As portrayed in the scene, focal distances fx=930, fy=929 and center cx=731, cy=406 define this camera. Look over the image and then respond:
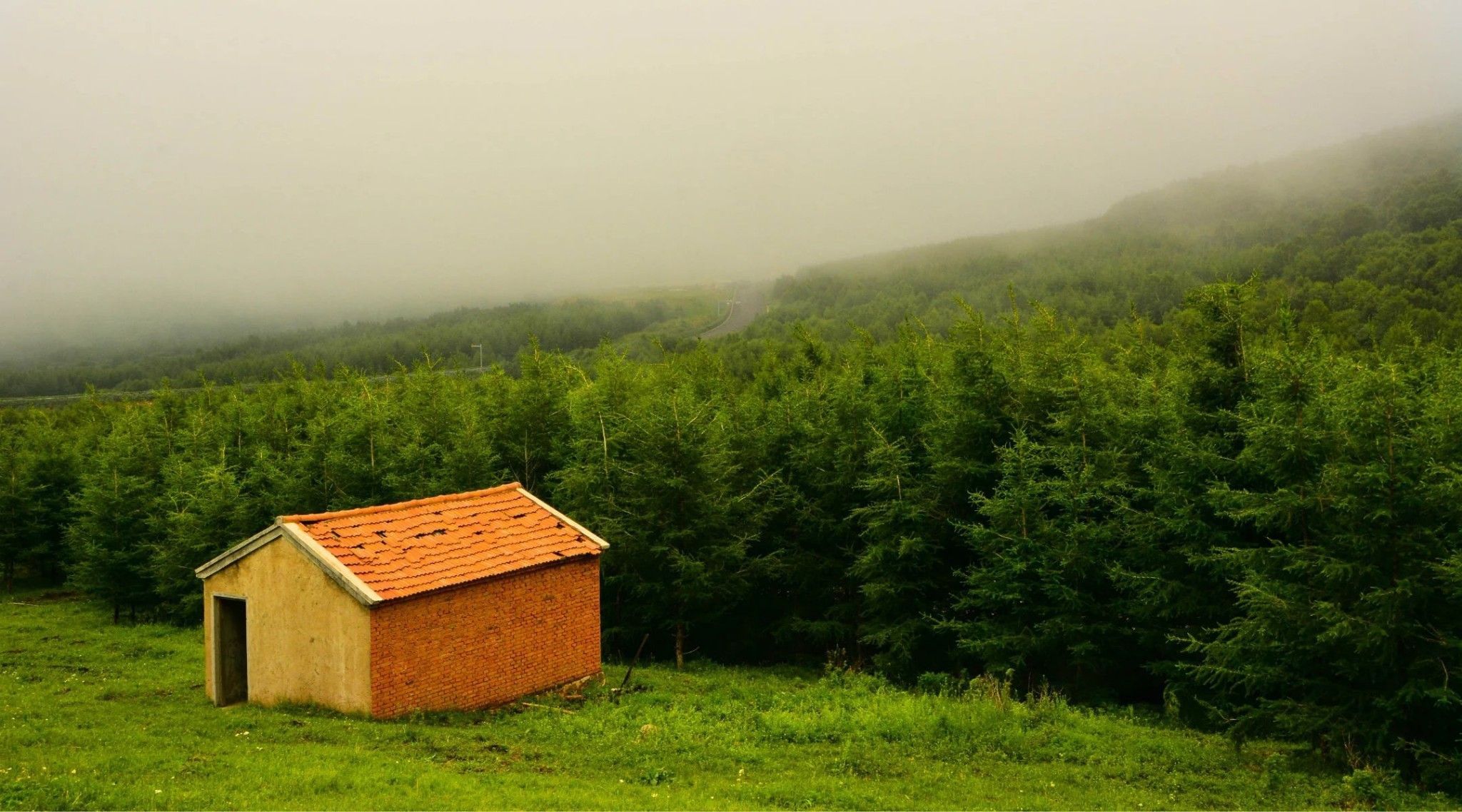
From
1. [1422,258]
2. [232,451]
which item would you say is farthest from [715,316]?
[232,451]

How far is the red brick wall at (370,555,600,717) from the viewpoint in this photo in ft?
48.0

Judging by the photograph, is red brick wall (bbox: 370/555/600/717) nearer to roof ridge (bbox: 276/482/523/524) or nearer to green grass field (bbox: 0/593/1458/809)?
green grass field (bbox: 0/593/1458/809)

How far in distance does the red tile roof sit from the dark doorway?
269 cm

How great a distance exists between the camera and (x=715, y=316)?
6796 inches

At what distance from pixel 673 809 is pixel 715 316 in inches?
6456

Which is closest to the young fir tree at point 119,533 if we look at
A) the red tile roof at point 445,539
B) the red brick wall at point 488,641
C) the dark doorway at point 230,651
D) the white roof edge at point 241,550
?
the dark doorway at point 230,651

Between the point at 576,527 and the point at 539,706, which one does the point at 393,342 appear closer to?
the point at 576,527

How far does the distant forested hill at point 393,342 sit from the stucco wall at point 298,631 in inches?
3882

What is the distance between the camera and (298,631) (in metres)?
15.4

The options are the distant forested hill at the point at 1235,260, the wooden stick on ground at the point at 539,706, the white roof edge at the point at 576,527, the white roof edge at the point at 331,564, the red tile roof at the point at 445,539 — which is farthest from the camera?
the distant forested hill at the point at 1235,260

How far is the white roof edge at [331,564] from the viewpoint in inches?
560

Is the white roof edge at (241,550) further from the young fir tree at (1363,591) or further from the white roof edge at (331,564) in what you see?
the young fir tree at (1363,591)

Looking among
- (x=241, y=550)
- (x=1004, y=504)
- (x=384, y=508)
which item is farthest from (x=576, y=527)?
(x=1004, y=504)

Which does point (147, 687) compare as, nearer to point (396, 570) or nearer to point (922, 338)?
point (396, 570)
